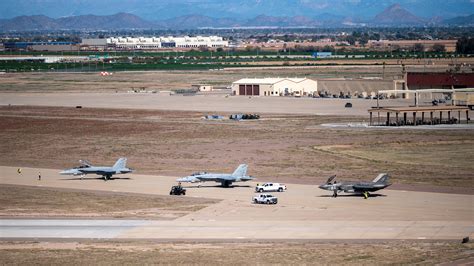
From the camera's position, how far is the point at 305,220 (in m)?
60.4

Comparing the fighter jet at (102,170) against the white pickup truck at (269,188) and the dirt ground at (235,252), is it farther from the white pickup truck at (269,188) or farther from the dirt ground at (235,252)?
the dirt ground at (235,252)

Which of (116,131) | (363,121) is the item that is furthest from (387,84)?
(116,131)

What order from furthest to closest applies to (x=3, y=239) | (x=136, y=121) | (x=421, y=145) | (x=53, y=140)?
(x=136, y=121) → (x=53, y=140) → (x=421, y=145) → (x=3, y=239)

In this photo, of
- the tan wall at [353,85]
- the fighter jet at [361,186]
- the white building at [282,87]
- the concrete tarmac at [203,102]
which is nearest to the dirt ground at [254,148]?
the fighter jet at [361,186]

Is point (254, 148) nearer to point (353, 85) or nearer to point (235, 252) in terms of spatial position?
point (235, 252)

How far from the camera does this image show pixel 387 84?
16162 cm

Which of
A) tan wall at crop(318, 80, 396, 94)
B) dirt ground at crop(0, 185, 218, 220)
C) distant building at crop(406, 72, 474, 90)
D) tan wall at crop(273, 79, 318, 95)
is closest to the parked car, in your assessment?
dirt ground at crop(0, 185, 218, 220)

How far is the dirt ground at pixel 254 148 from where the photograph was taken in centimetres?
8062

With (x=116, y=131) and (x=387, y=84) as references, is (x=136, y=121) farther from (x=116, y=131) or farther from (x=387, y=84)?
(x=387, y=84)

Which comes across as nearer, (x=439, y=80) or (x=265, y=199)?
(x=265, y=199)

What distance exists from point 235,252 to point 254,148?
4438cm

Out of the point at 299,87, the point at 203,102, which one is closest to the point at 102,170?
the point at 203,102

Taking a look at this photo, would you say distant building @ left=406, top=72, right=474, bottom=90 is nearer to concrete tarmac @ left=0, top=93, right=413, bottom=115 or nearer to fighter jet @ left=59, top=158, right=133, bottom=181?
concrete tarmac @ left=0, top=93, right=413, bottom=115

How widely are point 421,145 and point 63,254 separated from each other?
170 feet
